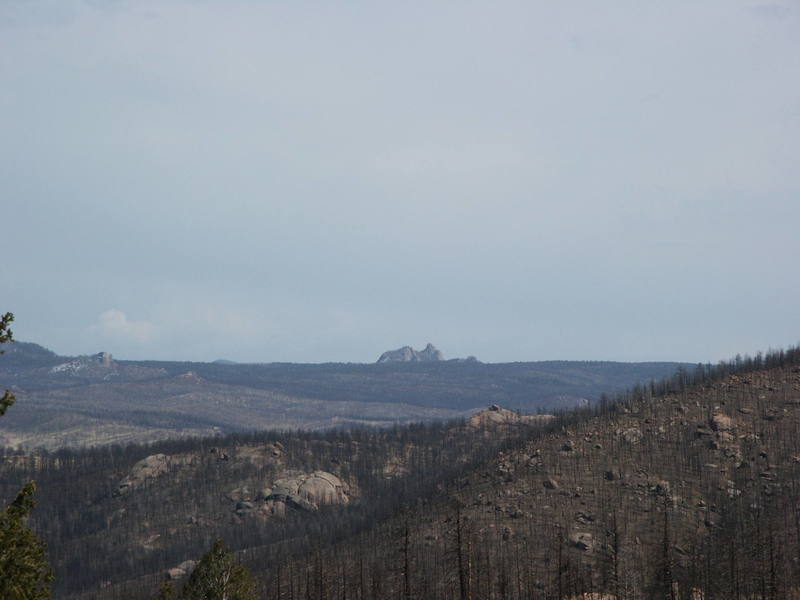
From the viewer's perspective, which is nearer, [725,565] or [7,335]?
[7,335]

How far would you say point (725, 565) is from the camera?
170 m

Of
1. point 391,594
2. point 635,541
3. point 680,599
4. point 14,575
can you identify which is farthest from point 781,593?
point 14,575

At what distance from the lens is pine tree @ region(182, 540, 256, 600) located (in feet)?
233

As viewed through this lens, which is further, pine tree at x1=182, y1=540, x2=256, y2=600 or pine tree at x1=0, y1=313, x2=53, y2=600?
pine tree at x1=182, y1=540, x2=256, y2=600

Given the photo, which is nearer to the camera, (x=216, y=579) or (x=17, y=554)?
(x=17, y=554)

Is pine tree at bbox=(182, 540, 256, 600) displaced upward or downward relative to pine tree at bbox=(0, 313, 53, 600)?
downward

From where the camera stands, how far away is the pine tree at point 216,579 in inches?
2795

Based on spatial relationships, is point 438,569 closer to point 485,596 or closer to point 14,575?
point 485,596

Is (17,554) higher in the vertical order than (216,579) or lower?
higher

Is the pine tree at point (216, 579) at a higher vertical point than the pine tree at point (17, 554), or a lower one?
lower

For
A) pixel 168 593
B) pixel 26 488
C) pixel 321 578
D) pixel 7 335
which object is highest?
pixel 7 335

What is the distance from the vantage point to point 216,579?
7138cm

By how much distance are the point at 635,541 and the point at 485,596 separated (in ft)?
177

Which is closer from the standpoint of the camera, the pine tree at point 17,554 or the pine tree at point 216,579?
the pine tree at point 17,554
